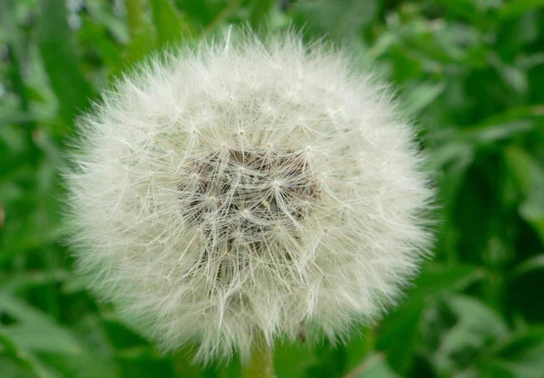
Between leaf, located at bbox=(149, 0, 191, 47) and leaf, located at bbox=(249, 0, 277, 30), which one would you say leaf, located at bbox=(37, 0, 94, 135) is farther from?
leaf, located at bbox=(249, 0, 277, 30)

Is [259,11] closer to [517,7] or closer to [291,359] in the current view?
[291,359]

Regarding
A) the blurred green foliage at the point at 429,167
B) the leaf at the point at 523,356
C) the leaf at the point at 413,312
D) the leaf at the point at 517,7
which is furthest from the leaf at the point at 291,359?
the leaf at the point at 517,7

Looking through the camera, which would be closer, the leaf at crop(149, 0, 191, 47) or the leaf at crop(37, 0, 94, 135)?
the leaf at crop(149, 0, 191, 47)

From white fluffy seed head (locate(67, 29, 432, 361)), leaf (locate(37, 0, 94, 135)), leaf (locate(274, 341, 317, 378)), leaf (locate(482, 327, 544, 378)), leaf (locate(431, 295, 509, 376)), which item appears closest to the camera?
white fluffy seed head (locate(67, 29, 432, 361))

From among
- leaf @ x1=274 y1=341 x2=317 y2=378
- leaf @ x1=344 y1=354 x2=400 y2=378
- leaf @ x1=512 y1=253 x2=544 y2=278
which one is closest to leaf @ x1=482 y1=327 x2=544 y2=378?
leaf @ x1=512 y1=253 x2=544 y2=278

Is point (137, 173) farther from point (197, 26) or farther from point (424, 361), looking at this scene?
point (424, 361)

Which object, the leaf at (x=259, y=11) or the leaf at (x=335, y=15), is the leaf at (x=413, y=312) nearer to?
the leaf at (x=335, y=15)
